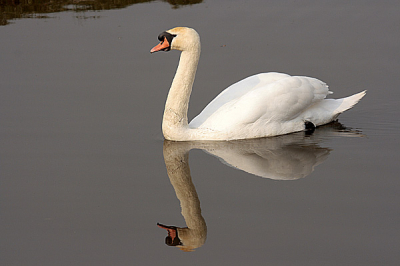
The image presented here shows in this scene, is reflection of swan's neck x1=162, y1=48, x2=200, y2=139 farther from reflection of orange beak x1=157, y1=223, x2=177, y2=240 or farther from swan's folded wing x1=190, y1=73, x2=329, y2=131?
reflection of orange beak x1=157, y1=223, x2=177, y2=240

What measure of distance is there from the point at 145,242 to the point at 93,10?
12.5 meters

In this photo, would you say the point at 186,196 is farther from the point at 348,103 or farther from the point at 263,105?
the point at 348,103

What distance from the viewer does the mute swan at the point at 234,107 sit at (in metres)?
8.88

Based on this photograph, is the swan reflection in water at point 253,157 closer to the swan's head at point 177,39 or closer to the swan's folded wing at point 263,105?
the swan's folded wing at point 263,105

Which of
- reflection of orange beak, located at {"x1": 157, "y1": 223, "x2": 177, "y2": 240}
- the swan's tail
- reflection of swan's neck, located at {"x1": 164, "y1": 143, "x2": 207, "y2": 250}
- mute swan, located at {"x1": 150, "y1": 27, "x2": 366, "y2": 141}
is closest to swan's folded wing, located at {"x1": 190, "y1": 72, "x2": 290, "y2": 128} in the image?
mute swan, located at {"x1": 150, "y1": 27, "x2": 366, "y2": 141}

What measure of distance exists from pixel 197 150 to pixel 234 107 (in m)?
0.91

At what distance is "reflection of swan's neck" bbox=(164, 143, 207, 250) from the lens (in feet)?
20.5

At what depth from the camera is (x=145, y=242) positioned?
6.14m

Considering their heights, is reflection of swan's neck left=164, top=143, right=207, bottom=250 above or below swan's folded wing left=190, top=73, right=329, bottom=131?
below

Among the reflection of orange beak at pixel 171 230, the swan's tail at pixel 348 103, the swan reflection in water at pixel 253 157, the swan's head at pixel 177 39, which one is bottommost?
A: the reflection of orange beak at pixel 171 230

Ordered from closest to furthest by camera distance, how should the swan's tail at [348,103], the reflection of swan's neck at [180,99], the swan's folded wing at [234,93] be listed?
the reflection of swan's neck at [180,99] → the swan's folded wing at [234,93] → the swan's tail at [348,103]

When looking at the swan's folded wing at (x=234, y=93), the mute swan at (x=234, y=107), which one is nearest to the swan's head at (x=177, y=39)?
the mute swan at (x=234, y=107)

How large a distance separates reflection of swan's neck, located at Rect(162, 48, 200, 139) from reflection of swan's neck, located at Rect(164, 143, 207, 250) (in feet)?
0.93

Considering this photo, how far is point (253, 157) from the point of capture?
8375 mm
